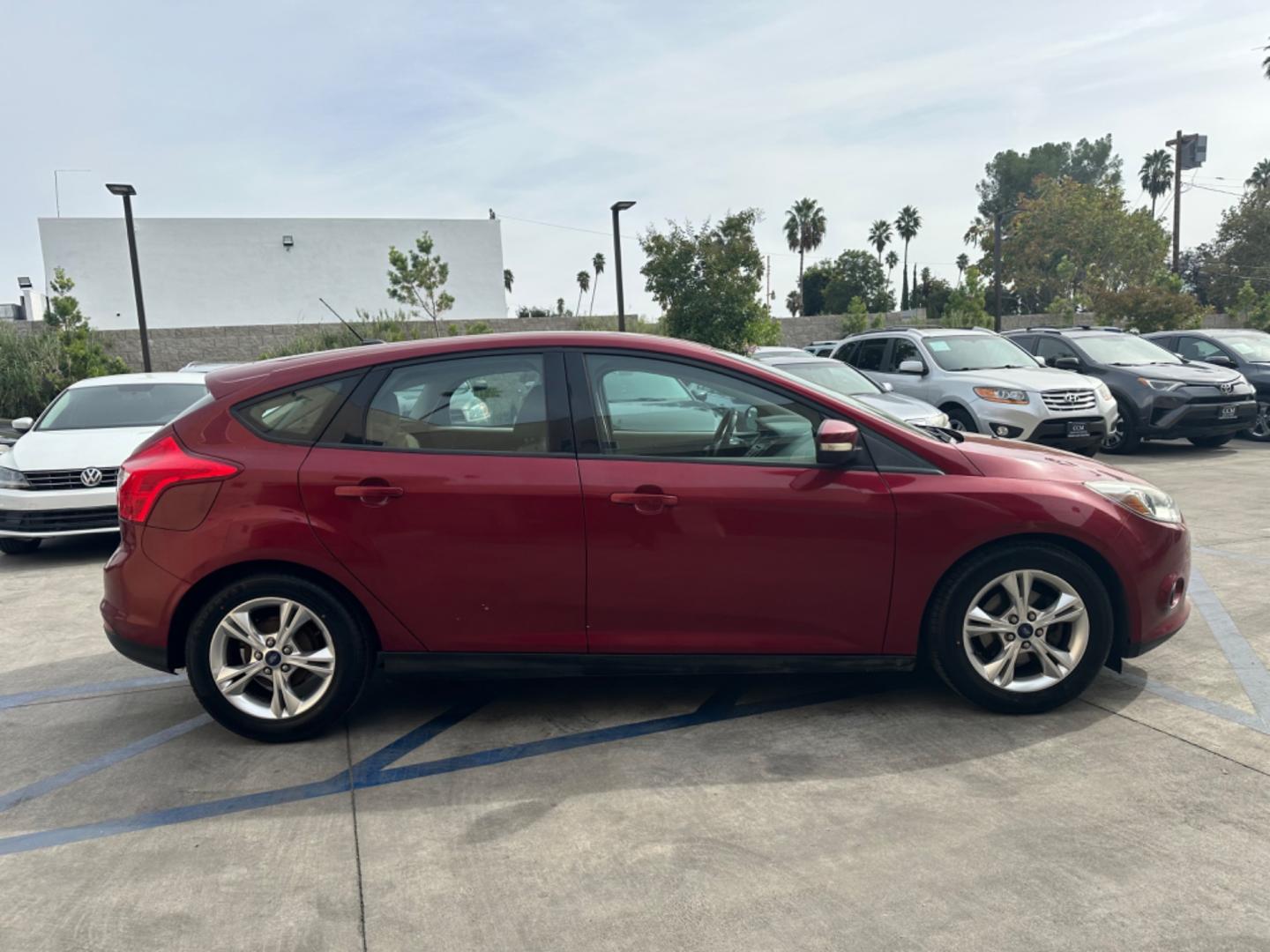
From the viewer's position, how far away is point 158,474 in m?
3.97

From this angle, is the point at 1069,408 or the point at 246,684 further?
the point at 1069,408

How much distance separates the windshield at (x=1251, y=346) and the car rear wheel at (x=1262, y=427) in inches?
35.6

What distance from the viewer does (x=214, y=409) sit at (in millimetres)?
4113

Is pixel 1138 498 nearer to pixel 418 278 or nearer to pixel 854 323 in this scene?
pixel 418 278

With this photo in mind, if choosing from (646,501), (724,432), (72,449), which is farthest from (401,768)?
(72,449)

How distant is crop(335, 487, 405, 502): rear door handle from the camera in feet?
12.8

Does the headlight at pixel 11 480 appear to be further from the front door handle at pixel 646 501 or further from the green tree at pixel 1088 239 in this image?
the green tree at pixel 1088 239

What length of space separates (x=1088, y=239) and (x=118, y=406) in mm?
51062

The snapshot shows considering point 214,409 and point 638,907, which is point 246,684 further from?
point 638,907

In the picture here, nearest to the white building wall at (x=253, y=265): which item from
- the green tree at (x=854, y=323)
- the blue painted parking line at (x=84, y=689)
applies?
the green tree at (x=854, y=323)

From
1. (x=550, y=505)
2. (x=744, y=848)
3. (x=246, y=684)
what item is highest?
(x=550, y=505)

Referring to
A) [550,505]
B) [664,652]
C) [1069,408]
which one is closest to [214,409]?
[550,505]

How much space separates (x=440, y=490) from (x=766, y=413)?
53.4 inches

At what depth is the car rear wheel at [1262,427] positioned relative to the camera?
47.1 ft
